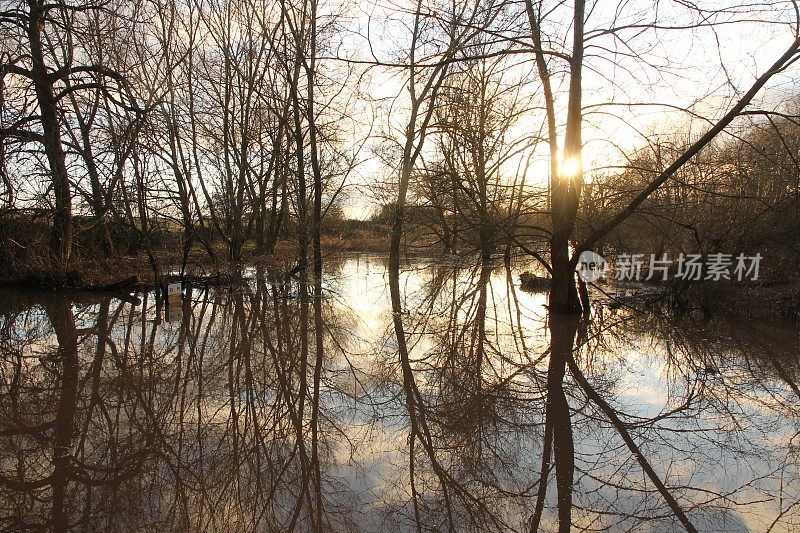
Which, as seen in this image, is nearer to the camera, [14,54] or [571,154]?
[571,154]

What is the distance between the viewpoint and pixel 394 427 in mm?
4754

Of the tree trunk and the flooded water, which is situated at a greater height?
the tree trunk

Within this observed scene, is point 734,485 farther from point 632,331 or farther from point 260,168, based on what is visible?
point 260,168

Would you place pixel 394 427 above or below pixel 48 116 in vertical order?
below

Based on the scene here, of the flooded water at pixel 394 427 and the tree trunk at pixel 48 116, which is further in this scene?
the tree trunk at pixel 48 116

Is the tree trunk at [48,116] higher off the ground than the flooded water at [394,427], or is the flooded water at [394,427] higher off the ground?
the tree trunk at [48,116]

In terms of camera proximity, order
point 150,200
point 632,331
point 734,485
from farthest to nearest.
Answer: point 150,200 → point 632,331 → point 734,485

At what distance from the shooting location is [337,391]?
18.8 ft

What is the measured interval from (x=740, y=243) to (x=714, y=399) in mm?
6807

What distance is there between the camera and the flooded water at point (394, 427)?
11.0 ft

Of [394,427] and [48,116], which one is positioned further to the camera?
[48,116]

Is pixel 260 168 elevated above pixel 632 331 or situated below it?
above

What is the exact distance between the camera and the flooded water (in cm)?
Answer: 336

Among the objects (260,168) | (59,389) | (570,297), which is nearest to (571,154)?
(570,297)
